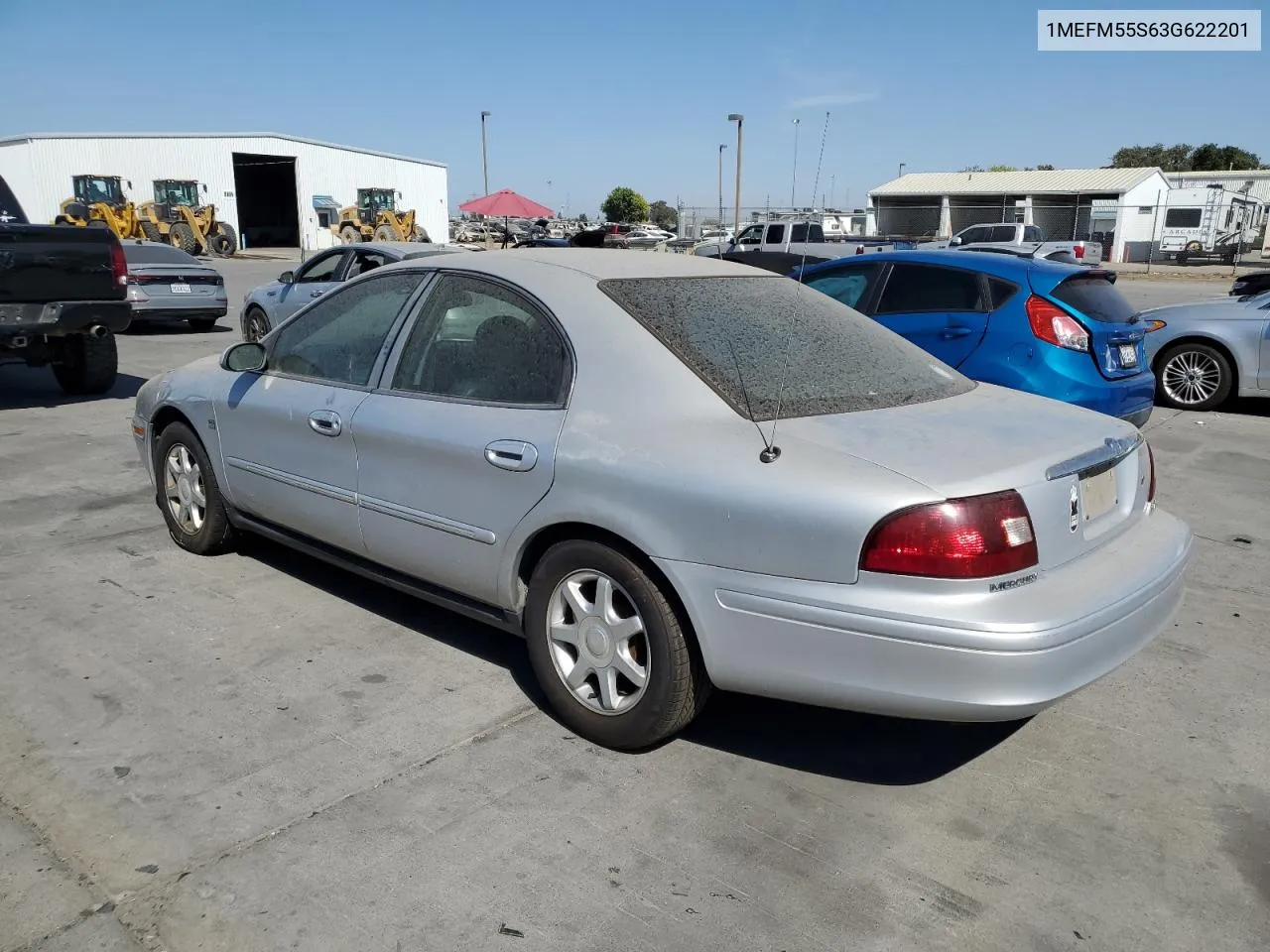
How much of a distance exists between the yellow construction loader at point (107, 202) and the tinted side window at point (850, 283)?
1155 inches

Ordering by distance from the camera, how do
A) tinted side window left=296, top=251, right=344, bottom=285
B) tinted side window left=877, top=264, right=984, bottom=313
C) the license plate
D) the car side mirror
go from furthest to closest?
1. tinted side window left=296, top=251, right=344, bottom=285
2. tinted side window left=877, top=264, right=984, bottom=313
3. the car side mirror
4. the license plate

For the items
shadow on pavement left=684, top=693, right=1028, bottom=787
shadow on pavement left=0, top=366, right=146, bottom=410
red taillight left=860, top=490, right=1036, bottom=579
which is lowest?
shadow on pavement left=684, top=693, right=1028, bottom=787

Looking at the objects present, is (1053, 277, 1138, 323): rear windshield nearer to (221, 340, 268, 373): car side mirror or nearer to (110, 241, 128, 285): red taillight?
(221, 340, 268, 373): car side mirror

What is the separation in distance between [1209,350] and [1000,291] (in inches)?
159

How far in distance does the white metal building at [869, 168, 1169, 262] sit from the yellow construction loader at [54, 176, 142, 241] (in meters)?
31.6

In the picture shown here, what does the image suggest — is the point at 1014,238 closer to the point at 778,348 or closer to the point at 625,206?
the point at 778,348

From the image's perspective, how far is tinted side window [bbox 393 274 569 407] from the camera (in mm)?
3449

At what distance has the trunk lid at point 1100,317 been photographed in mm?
6684

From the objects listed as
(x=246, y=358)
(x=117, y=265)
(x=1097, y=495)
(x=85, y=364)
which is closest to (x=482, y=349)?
(x=246, y=358)

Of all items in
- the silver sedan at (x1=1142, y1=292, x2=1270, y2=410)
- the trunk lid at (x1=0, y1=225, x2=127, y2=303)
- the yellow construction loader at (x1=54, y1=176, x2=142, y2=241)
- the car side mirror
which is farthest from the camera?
the yellow construction loader at (x1=54, y1=176, x2=142, y2=241)

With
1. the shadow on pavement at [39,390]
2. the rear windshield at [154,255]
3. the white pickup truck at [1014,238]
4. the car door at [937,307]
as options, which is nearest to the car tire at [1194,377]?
the car door at [937,307]

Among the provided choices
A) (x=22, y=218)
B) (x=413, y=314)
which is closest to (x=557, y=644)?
(x=413, y=314)

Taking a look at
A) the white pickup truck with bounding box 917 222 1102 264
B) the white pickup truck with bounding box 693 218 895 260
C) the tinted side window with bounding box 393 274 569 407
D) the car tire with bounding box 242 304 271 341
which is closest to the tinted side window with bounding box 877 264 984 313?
the tinted side window with bounding box 393 274 569 407

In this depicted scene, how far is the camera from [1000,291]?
6.89 meters
